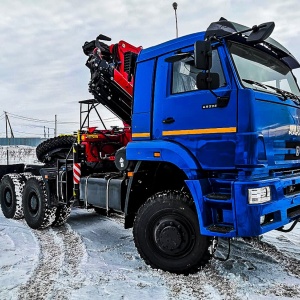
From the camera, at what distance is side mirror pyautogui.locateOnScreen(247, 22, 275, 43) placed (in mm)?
3517

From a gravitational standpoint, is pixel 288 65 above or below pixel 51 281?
above

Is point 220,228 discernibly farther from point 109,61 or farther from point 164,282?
point 109,61

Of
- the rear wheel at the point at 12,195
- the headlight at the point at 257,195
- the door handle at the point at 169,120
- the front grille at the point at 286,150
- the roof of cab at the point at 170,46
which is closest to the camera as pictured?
the headlight at the point at 257,195

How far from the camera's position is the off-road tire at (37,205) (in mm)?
6344

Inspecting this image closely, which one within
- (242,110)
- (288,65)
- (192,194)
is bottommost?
(192,194)

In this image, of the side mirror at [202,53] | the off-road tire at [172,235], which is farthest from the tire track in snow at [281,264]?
the side mirror at [202,53]

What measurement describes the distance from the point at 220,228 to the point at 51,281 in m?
2.01

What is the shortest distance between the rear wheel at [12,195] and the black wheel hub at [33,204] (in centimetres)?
72

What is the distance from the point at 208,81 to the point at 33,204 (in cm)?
476

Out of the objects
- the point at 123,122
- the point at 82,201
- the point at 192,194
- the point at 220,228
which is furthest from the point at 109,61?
the point at 220,228

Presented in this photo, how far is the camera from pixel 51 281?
3809 mm

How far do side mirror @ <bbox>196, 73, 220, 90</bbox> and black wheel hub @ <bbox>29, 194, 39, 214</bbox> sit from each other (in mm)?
4489

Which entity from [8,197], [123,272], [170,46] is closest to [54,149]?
[8,197]

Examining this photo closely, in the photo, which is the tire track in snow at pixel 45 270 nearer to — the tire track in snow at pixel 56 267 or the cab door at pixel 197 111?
the tire track in snow at pixel 56 267
